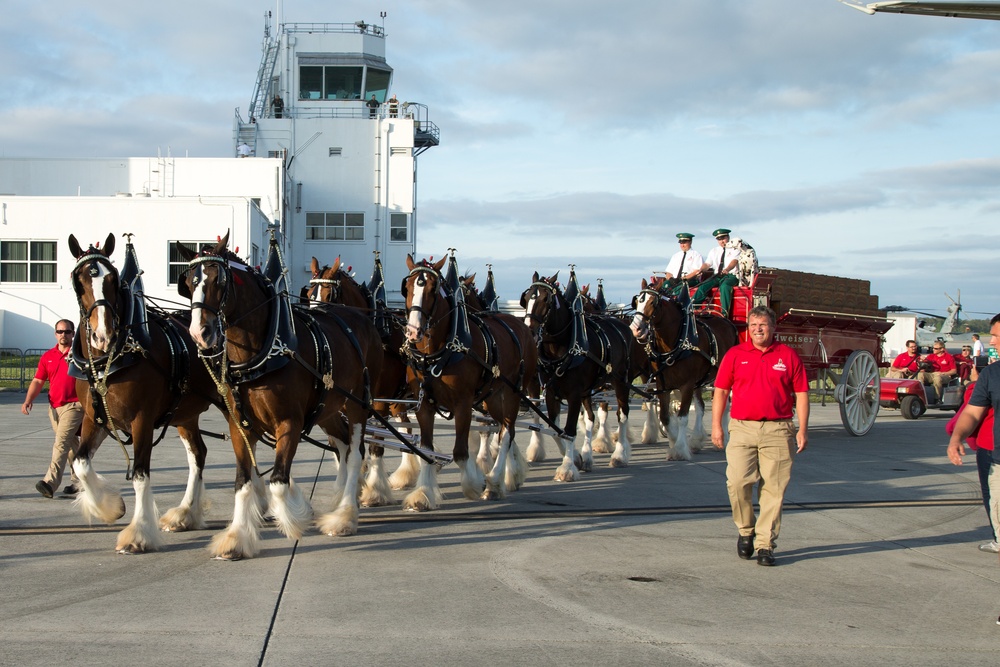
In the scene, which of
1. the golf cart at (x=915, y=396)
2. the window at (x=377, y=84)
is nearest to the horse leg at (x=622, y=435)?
the golf cart at (x=915, y=396)

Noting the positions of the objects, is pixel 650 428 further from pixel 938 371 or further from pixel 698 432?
pixel 938 371

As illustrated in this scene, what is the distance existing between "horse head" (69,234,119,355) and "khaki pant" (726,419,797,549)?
479cm

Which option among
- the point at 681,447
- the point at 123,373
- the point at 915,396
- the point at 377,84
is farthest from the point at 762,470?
the point at 377,84

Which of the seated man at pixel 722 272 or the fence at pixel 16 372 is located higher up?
the seated man at pixel 722 272

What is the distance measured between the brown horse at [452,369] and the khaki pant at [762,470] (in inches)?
127

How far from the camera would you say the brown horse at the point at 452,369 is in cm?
991

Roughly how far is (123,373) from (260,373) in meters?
1.05

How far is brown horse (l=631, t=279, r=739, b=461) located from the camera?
1457 cm

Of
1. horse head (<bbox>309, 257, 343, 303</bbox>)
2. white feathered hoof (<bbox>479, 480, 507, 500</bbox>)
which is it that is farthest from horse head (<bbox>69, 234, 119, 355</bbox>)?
white feathered hoof (<bbox>479, 480, 507, 500</bbox>)

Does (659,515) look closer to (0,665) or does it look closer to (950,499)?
(950,499)

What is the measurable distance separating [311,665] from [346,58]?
45311 mm

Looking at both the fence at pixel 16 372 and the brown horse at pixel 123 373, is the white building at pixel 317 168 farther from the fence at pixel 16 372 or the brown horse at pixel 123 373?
the brown horse at pixel 123 373

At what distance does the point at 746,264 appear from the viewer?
16.2 meters

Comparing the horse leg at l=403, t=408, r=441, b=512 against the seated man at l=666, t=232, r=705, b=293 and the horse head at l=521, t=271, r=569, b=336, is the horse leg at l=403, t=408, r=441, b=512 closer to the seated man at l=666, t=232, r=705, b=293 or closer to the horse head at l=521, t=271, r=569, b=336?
the horse head at l=521, t=271, r=569, b=336
